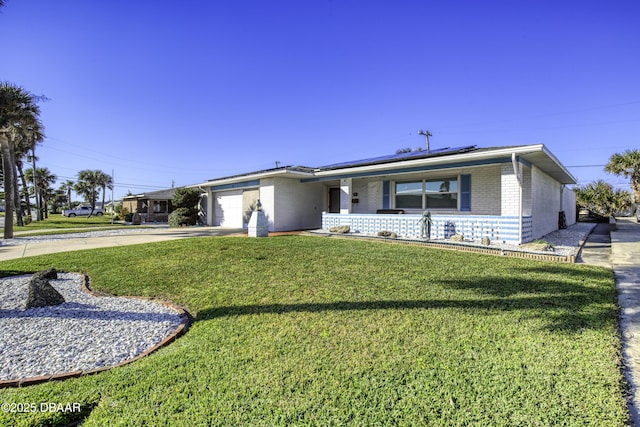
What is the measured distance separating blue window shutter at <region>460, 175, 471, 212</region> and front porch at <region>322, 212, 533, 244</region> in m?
1.98

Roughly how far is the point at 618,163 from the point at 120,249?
3659 cm

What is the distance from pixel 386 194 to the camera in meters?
14.5

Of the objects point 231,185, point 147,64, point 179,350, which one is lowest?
point 179,350

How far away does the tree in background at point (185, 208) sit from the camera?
2050 cm

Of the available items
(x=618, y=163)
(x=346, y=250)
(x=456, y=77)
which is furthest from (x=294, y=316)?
(x=618, y=163)

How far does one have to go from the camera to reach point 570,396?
89.5 inches

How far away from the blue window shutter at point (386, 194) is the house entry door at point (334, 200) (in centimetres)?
382

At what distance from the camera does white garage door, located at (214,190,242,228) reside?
19.1m

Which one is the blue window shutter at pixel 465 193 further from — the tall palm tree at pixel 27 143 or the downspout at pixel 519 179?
the tall palm tree at pixel 27 143

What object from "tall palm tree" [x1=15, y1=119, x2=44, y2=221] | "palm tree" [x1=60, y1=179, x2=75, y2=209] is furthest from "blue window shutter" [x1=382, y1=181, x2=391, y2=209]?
"palm tree" [x1=60, y1=179, x2=75, y2=209]

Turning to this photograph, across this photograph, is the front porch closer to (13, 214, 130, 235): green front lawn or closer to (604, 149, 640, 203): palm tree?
(13, 214, 130, 235): green front lawn

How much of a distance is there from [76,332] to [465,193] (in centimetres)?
1240

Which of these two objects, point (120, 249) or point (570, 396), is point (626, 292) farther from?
point (120, 249)

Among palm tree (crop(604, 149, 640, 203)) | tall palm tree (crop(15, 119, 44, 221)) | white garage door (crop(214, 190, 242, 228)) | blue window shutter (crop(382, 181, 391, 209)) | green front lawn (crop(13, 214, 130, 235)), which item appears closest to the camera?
blue window shutter (crop(382, 181, 391, 209))
